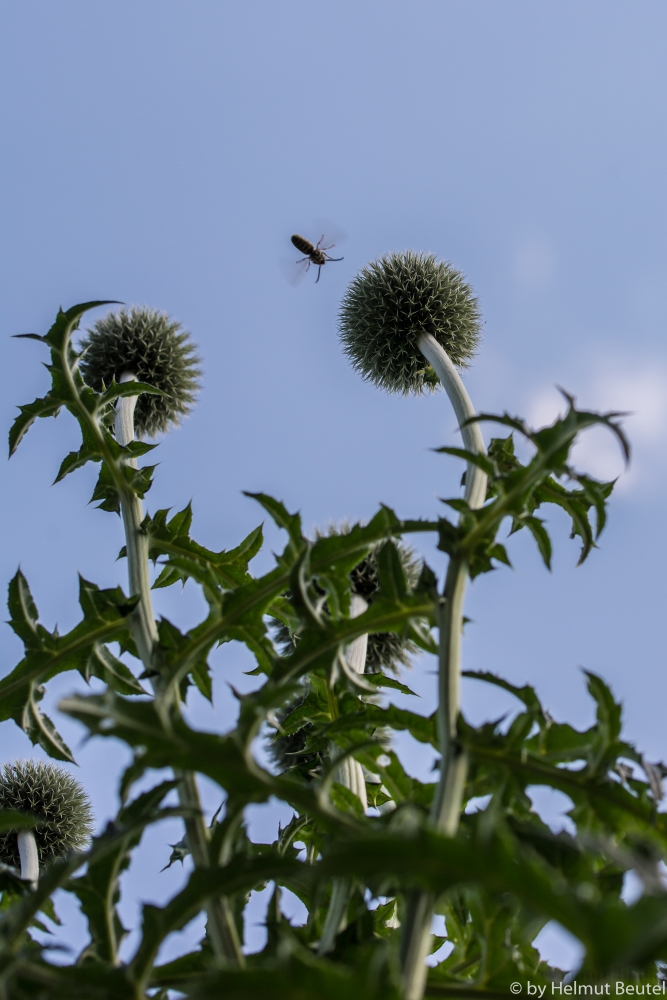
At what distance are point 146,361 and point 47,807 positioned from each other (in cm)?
317

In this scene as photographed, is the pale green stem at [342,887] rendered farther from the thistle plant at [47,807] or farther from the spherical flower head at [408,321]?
the thistle plant at [47,807]

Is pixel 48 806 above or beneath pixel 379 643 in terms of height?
beneath

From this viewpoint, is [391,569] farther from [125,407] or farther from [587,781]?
[125,407]

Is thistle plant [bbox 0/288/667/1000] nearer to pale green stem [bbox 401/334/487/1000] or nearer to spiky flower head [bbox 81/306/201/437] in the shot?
pale green stem [bbox 401/334/487/1000]

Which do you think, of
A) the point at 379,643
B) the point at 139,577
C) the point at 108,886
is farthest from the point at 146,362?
the point at 108,886

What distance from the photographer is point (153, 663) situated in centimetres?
228

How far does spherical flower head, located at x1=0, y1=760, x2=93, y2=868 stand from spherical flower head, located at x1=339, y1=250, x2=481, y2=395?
363 cm

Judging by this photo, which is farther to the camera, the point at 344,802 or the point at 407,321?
the point at 407,321

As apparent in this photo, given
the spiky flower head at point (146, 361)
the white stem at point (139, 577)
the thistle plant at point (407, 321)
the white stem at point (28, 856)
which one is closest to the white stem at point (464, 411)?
the thistle plant at point (407, 321)

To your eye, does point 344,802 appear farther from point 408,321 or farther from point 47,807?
point 47,807

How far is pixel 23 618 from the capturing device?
2516mm

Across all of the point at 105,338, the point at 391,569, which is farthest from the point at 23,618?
the point at 105,338

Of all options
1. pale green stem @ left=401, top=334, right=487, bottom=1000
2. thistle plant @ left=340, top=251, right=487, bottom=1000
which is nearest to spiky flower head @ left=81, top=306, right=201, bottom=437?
thistle plant @ left=340, top=251, right=487, bottom=1000

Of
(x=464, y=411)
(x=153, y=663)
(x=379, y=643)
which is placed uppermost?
(x=379, y=643)
